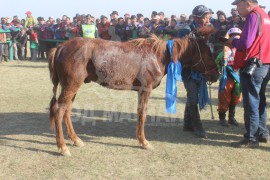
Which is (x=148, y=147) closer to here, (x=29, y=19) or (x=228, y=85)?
(x=228, y=85)

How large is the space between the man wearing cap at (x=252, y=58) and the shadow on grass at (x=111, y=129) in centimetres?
43

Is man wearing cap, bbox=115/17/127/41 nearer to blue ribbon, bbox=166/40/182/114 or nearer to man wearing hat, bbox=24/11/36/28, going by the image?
man wearing hat, bbox=24/11/36/28

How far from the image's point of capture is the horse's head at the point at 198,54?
5246 mm

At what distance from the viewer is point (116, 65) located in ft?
16.4

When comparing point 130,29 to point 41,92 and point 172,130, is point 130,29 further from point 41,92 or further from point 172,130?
point 172,130

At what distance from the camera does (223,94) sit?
6.22 metres

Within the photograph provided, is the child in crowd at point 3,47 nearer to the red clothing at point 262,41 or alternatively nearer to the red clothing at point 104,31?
the red clothing at point 104,31

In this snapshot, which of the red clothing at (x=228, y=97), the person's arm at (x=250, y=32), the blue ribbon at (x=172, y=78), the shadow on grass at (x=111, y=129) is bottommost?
the shadow on grass at (x=111, y=129)

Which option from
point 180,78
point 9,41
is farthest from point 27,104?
point 9,41

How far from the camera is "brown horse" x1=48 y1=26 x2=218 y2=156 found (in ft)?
16.0

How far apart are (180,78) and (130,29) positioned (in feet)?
33.9

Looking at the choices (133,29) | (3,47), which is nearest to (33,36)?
(3,47)

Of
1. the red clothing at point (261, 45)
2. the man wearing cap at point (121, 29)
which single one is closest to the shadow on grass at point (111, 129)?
the red clothing at point (261, 45)

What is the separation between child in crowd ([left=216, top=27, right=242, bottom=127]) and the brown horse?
394mm
